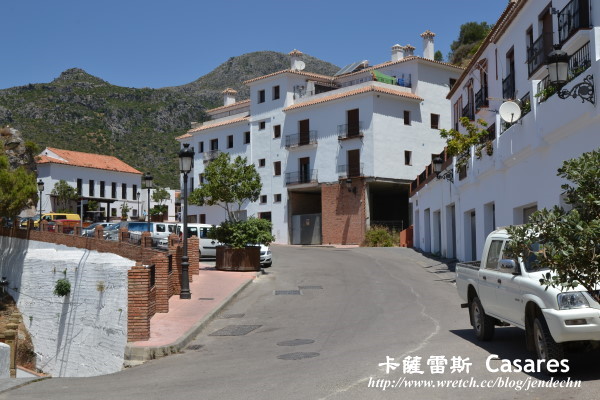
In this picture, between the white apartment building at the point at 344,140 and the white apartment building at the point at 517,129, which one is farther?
the white apartment building at the point at 344,140

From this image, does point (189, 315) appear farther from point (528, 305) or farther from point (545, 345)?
point (545, 345)

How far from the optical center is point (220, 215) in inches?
2279

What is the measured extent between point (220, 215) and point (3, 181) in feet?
95.6

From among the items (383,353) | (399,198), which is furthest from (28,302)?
(399,198)

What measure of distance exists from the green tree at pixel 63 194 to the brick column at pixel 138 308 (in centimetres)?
5618

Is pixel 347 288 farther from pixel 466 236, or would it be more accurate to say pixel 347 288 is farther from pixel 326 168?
pixel 326 168

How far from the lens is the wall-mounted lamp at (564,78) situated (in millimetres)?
12523

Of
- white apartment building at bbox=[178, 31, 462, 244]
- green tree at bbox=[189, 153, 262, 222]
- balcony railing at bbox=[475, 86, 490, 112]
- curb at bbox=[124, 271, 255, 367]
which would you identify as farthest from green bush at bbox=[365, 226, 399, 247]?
curb at bbox=[124, 271, 255, 367]

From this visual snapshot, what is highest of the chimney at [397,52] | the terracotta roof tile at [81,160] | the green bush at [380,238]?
the chimney at [397,52]

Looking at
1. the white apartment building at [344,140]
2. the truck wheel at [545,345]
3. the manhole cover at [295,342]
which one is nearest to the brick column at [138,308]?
the manhole cover at [295,342]

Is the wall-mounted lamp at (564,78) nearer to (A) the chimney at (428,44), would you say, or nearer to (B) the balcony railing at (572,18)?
(B) the balcony railing at (572,18)

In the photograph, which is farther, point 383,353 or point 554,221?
point 383,353

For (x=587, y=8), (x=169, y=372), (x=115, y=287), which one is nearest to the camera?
(x=169, y=372)

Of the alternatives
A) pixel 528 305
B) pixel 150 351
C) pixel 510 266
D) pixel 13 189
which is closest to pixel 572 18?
pixel 510 266
